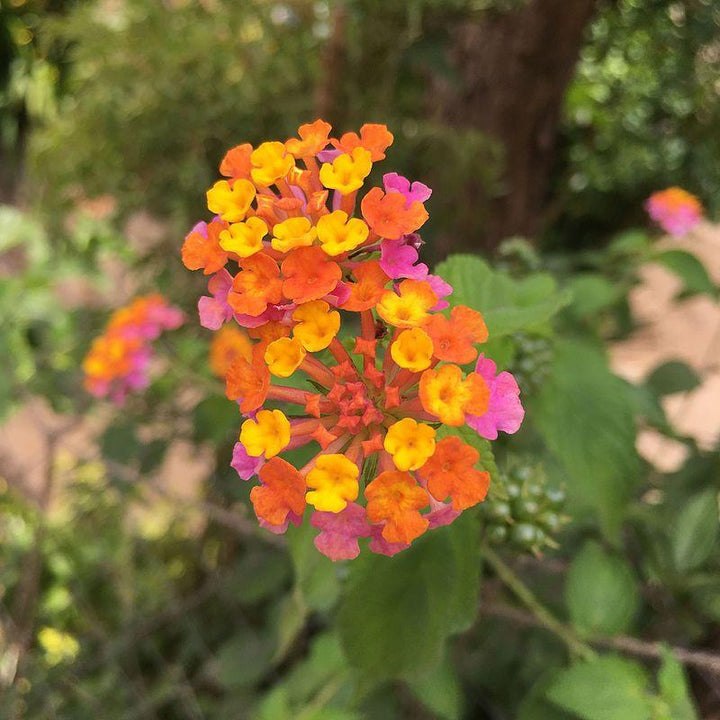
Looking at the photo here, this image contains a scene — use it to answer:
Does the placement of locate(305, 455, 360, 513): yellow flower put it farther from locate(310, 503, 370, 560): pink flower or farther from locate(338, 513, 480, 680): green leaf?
locate(338, 513, 480, 680): green leaf

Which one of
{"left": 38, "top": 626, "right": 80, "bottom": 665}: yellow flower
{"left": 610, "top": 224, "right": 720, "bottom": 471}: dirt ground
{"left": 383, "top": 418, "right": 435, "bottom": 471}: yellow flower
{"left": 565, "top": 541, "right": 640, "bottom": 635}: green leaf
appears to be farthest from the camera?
{"left": 610, "top": 224, "right": 720, "bottom": 471}: dirt ground

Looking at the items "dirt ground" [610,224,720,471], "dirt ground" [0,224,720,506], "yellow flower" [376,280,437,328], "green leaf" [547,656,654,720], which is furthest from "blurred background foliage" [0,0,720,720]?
"dirt ground" [610,224,720,471]

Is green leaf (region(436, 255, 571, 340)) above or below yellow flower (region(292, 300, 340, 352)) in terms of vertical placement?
below

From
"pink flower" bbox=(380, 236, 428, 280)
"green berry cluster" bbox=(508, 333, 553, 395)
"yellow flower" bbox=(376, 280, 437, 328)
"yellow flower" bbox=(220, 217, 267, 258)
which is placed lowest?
"green berry cluster" bbox=(508, 333, 553, 395)

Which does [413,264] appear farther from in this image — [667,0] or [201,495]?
[201,495]

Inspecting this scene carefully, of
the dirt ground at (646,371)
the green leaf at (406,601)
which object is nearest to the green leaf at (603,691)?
the green leaf at (406,601)

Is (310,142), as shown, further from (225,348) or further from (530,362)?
(225,348)
